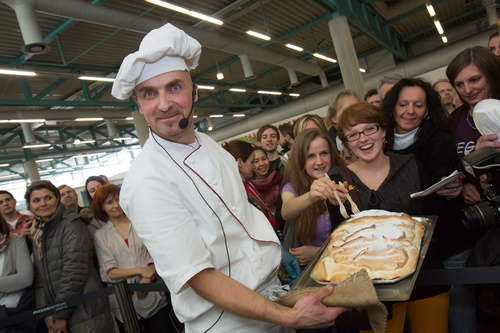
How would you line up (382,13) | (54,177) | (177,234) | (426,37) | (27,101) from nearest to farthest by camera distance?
1. (177,234)
2. (27,101)
3. (382,13)
4. (426,37)
5. (54,177)

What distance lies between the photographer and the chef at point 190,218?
1.06 m

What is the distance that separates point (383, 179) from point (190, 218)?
1104 mm

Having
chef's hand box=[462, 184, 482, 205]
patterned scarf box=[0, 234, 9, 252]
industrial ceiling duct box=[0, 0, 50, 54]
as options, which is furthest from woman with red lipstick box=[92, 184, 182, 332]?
industrial ceiling duct box=[0, 0, 50, 54]

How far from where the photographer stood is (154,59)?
1155 millimetres

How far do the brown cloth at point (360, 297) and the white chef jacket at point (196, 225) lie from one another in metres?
0.28

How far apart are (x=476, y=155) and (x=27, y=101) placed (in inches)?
395

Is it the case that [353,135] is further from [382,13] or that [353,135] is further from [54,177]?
[54,177]

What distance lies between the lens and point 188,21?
29.1 feet

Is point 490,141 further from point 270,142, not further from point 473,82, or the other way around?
point 270,142

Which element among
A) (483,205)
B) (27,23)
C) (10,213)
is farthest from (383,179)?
(27,23)

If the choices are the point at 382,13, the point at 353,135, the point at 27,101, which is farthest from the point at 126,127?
the point at 353,135

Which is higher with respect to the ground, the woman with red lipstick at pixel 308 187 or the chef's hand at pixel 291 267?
the woman with red lipstick at pixel 308 187

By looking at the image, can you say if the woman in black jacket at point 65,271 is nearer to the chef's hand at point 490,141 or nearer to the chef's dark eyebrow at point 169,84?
the chef's dark eyebrow at point 169,84

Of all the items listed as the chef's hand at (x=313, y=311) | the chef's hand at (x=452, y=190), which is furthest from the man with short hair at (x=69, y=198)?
the chef's hand at (x=452, y=190)
